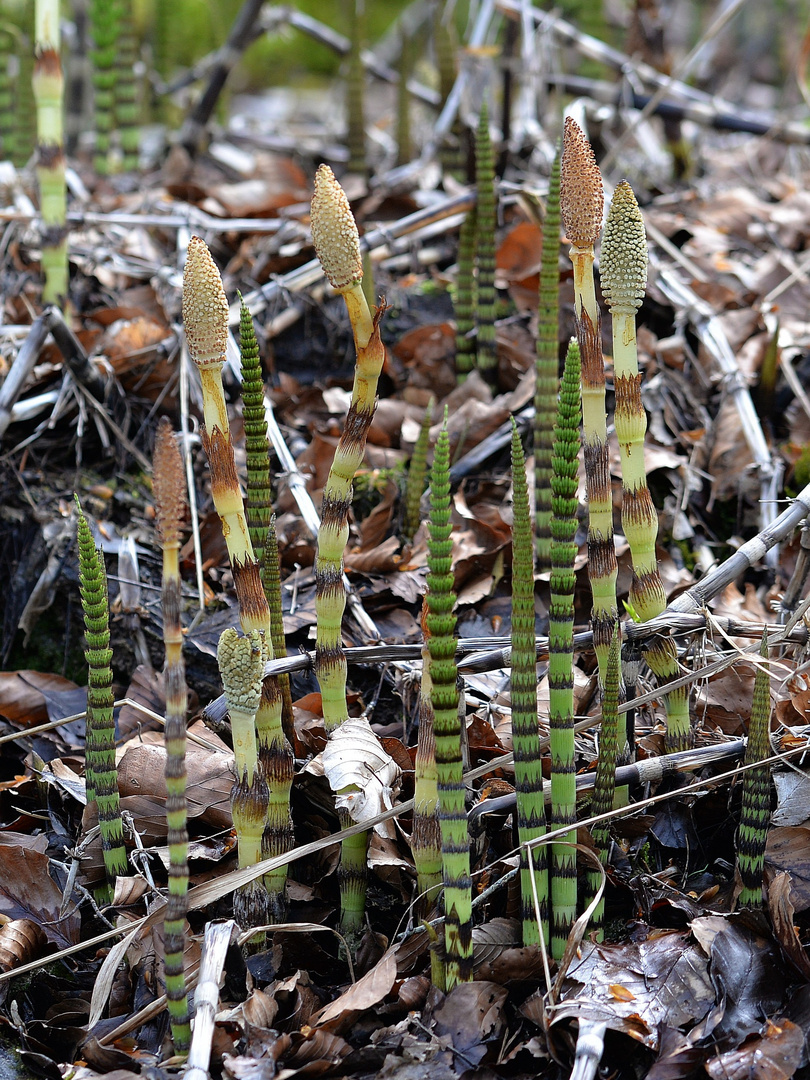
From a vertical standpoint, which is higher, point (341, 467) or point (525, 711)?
point (341, 467)

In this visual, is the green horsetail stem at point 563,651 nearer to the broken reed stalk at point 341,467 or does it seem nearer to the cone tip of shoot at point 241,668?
the broken reed stalk at point 341,467

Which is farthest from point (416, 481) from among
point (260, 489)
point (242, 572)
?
point (242, 572)

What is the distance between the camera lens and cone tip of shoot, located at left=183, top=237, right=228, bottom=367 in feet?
4.14

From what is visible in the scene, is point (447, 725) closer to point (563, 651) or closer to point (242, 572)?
point (563, 651)

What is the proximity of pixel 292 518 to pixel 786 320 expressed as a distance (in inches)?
64.7

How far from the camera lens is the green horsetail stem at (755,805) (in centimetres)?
141

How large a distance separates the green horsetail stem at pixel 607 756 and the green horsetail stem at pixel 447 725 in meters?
0.25

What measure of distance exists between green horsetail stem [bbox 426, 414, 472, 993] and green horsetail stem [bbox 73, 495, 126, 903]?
54 centimetres

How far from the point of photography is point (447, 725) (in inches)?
47.7

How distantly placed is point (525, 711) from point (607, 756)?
18 cm

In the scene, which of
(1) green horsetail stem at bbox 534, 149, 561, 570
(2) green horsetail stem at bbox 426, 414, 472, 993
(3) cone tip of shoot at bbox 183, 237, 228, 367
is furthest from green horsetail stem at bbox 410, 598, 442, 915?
(1) green horsetail stem at bbox 534, 149, 561, 570

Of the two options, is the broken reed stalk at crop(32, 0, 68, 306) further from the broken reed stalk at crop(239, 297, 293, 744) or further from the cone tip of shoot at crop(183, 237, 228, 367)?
the cone tip of shoot at crop(183, 237, 228, 367)

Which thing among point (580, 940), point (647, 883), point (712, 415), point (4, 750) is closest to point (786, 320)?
point (712, 415)

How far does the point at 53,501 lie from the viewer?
2.43 metres
